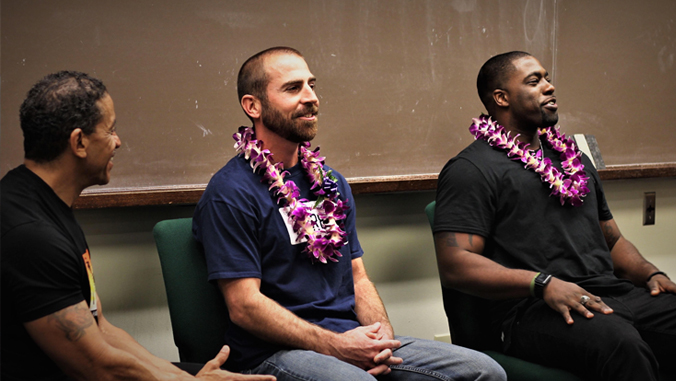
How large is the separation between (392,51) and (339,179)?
2.59 ft

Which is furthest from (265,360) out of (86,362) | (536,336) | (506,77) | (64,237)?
(506,77)

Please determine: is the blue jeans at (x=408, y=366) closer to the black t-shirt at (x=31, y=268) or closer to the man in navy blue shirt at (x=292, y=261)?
the man in navy blue shirt at (x=292, y=261)

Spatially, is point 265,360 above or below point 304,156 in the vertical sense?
below

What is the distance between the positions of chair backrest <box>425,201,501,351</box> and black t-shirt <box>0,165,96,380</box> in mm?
1191

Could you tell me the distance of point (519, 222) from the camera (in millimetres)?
1879

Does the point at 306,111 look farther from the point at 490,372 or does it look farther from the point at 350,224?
the point at 490,372

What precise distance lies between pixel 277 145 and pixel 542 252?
0.93 meters

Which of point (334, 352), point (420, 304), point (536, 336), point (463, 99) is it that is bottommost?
point (420, 304)

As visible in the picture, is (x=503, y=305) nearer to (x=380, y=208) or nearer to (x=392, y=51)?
(x=380, y=208)

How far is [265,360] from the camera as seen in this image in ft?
4.82

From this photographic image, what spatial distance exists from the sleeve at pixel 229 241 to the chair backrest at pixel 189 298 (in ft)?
0.49

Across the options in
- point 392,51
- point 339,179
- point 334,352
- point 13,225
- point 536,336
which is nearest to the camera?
point 13,225

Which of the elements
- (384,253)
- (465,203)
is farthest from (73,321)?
(384,253)

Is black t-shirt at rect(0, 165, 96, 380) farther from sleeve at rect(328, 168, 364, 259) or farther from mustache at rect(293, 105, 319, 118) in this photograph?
sleeve at rect(328, 168, 364, 259)
